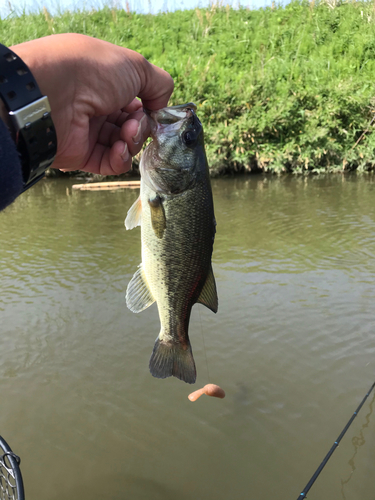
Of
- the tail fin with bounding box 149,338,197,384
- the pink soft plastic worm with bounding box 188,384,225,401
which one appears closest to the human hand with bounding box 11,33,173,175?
the tail fin with bounding box 149,338,197,384

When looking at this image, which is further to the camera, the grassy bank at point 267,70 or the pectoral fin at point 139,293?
the grassy bank at point 267,70

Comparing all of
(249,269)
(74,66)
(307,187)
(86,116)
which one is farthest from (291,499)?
(307,187)

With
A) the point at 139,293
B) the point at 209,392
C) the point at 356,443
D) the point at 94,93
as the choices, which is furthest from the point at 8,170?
the point at 356,443

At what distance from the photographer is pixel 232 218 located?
316 inches

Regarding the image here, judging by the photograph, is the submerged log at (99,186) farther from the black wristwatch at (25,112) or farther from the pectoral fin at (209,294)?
the black wristwatch at (25,112)

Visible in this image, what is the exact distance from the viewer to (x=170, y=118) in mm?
1729

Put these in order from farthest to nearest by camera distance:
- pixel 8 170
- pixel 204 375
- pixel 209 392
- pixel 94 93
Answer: pixel 204 375
pixel 209 392
pixel 94 93
pixel 8 170

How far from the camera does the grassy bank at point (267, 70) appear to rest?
39.0 feet

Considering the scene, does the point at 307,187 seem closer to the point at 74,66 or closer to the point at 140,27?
the point at 74,66

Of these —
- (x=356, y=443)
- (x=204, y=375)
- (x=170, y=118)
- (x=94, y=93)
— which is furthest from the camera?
(x=204, y=375)

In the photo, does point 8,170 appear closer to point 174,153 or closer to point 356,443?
point 174,153

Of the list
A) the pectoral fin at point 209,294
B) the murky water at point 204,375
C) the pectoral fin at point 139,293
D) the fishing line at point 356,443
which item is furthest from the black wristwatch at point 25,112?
the fishing line at point 356,443

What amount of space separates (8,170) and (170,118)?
73cm

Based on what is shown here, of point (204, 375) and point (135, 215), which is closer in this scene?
point (135, 215)
